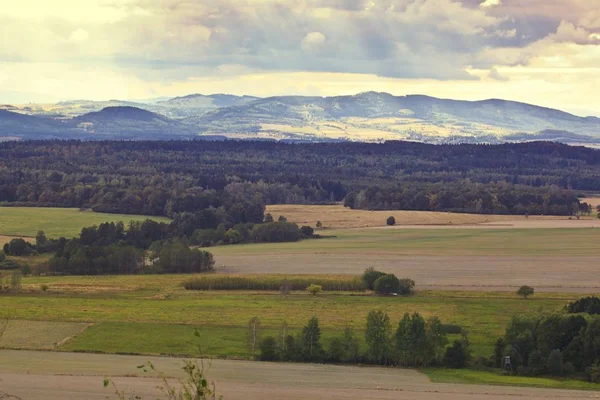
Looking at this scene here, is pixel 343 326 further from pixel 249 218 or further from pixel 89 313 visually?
pixel 249 218

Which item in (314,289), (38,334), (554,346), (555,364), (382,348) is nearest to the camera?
(555,364)

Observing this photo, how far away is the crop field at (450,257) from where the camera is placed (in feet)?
274

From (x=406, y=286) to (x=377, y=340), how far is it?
2415cm

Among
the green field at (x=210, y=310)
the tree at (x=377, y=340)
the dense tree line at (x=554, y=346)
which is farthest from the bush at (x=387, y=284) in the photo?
the tree at (x=377, y=340)

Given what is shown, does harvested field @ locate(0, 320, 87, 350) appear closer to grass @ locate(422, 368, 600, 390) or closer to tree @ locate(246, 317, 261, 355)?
tree @ locate(246, 317, 261, 355)

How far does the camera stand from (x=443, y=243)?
10694cm

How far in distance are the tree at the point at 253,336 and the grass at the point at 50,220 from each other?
54855mm

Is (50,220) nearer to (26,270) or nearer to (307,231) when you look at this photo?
(307,231)

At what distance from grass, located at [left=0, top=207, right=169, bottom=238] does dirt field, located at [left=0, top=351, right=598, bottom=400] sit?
199 feet

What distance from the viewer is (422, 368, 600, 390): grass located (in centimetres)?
4869

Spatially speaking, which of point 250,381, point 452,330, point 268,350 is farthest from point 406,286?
point 250,381

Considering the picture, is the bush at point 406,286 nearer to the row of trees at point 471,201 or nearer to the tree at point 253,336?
the tree at point 253,336

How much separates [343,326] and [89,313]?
16.9 metres

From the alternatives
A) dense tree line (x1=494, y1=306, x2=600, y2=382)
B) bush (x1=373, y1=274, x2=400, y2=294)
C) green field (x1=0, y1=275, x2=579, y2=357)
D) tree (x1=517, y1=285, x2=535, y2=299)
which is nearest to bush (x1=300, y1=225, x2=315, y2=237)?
green field (x1=0, y1=275, x2=579, y2=357)
